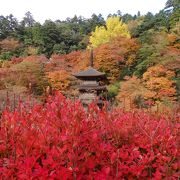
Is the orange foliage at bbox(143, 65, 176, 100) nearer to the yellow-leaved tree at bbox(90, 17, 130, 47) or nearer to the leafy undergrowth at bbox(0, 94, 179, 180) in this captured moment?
the yellow-leaved tree at bbox(90, 17, 130, 47)

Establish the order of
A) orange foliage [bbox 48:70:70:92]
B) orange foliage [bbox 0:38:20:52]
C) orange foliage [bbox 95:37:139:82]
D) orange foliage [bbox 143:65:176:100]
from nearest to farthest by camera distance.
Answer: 1. orange foliage [bbox 143:65:176:100]
2. orange foliage [bbox 48:70:70:92]
3. orange foliage [bbox 95:37:139:82]
4. orange foliage [bbox 0:38:20:52]

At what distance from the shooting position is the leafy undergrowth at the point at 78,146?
278 centimetres

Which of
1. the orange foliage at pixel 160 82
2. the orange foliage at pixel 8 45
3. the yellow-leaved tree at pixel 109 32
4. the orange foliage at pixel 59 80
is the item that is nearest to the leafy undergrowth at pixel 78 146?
the orange foliage at pixel 160 82

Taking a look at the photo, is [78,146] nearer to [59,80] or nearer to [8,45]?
[59,80]

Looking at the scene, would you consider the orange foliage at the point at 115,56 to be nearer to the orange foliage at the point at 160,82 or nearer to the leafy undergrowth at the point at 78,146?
the orange foliage at the point at 160,82

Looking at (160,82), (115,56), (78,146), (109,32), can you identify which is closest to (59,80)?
(115,56)

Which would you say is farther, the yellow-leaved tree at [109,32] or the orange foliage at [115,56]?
the yellow-leaved tree at [109,32]

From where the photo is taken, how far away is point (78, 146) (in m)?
2.90

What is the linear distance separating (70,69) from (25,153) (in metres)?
30.3

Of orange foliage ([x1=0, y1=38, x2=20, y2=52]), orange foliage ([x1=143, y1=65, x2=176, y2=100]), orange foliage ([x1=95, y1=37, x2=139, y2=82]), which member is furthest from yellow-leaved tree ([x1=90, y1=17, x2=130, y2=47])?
orange foliage ([x1=143, y1=65, x2=176, y2=100])

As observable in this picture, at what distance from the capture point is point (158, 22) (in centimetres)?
4025

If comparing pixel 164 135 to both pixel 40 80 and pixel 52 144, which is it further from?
pixel 40 80

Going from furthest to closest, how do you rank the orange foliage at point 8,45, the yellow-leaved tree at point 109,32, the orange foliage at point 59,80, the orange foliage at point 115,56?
the orange foliage at point 8,45 < the yellow-leaved tree at point 109,32 < the orange foliage at point 115,56 < the orange foliage at point 59,80

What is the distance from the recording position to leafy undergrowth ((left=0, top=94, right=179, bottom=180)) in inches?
110
